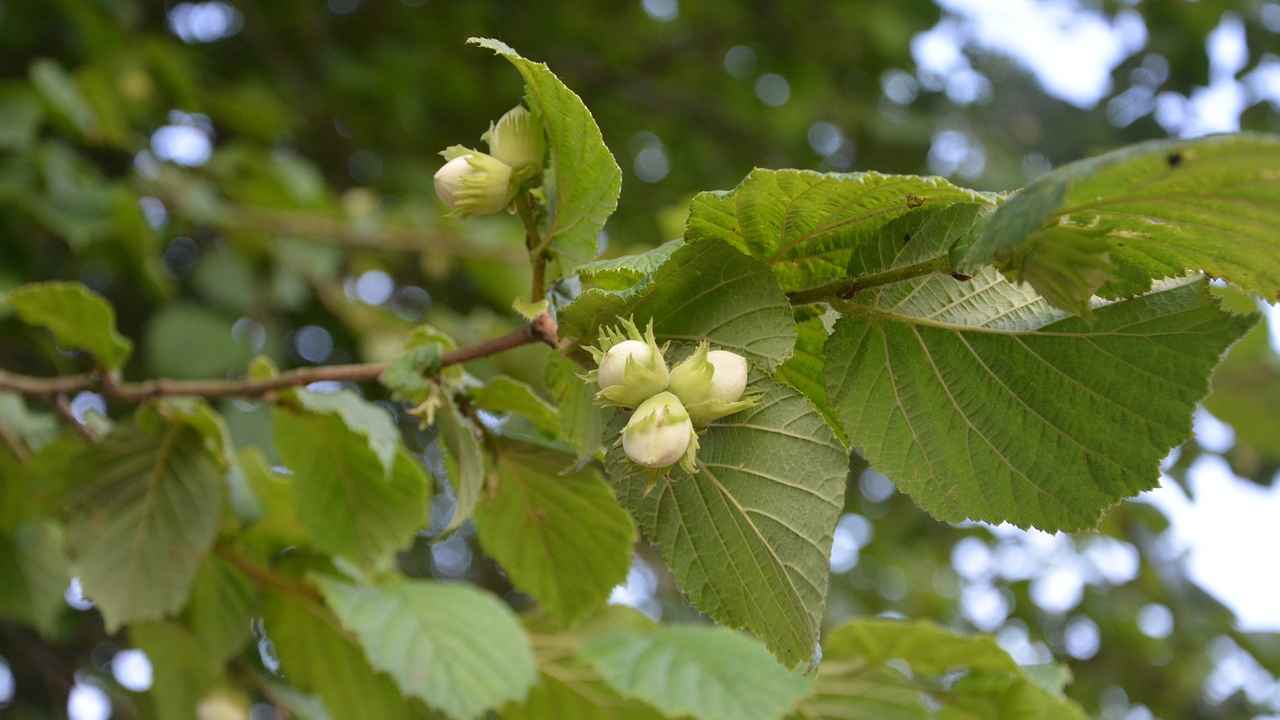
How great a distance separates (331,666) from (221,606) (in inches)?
7.3

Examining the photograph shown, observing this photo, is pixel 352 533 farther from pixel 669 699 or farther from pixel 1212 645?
pixel 1212 645

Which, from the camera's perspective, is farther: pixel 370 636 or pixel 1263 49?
pixel 1263 49

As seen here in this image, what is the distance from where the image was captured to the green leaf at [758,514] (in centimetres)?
87

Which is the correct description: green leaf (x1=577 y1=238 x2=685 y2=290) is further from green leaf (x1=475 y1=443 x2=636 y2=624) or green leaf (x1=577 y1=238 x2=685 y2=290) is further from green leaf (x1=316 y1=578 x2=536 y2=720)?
green leaf (x1=316 y1=578 x2=536 y2=720)

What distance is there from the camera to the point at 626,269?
0.91m

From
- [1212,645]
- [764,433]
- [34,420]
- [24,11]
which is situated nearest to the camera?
[764,433]

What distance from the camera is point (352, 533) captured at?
148 centimetres

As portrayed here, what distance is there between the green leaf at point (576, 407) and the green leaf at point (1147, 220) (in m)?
0.37

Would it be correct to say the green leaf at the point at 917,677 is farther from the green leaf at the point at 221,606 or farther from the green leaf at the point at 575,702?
the green leaf at the point at 221,606

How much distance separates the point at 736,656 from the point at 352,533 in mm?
536

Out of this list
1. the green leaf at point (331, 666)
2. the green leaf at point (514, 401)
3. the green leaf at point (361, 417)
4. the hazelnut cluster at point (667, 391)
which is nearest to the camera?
the hazelnut cluster at point (667, 391)

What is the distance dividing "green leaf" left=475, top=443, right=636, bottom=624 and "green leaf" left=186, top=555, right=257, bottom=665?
1.59 feet

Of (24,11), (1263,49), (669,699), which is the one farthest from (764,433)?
(1263,49)

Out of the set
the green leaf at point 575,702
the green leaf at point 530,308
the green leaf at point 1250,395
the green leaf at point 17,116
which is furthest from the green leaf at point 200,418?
the green leaf at point 1250,395
